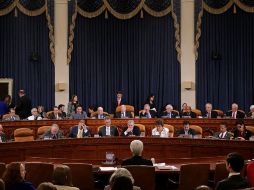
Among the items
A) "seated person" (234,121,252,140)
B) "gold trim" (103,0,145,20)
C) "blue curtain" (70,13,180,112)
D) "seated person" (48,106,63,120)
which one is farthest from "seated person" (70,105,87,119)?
"seated person" (234,121,252,140)

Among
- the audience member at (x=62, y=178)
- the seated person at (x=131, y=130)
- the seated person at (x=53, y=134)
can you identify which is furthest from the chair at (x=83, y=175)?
the seated person at (x=131, y=130)

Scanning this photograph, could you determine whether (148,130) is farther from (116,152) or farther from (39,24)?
(39,24)

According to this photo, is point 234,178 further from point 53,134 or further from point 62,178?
point 53,134

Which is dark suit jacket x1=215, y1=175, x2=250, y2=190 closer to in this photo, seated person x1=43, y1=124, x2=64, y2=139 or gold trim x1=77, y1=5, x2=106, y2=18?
seated person x1=43, y1=124, x2=64, y2=139

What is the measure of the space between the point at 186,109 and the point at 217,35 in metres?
3.33

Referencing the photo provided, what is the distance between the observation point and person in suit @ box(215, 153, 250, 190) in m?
5.64

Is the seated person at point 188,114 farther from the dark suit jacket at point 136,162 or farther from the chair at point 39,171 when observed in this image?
the chair at point 39,171

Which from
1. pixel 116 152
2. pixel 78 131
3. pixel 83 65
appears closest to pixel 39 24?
pixel 83 65

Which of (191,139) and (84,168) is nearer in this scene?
(84,168)

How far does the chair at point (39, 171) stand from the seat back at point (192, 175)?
1.79m

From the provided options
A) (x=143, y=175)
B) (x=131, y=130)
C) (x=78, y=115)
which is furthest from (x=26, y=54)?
(x=143, y=175)

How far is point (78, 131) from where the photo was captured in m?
12.6

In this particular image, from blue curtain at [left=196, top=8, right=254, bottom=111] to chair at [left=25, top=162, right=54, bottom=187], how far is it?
10.7 metres

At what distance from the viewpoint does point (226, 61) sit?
1753 cm
